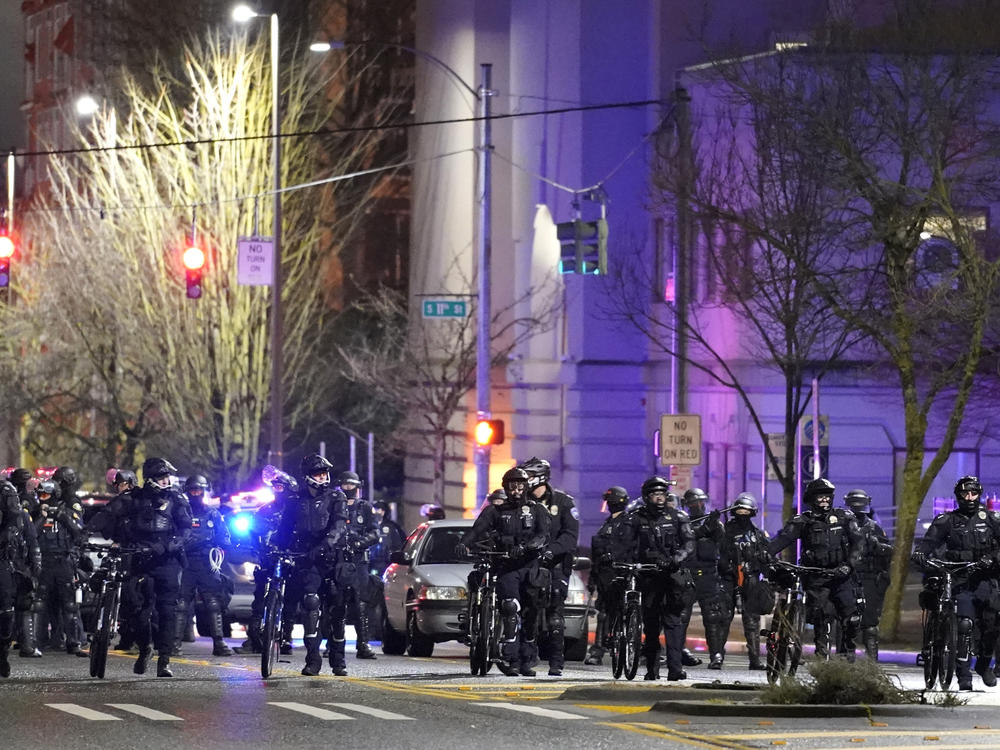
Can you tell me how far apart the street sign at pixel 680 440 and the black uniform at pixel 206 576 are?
339 inches

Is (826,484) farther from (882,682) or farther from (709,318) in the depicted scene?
(709,318)

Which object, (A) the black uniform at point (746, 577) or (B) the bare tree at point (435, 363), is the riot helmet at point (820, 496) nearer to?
(A) the black uniform at point (746, 577)

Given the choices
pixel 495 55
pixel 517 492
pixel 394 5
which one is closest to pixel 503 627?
pixel 517 492

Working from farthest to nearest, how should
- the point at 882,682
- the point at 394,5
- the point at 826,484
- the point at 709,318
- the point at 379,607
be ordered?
the point at 394,5, the point at 709,318, the point at 379,607, the point at 826,484, the point at 882,682

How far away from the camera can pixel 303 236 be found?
146 feet

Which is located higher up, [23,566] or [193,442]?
[193,442]

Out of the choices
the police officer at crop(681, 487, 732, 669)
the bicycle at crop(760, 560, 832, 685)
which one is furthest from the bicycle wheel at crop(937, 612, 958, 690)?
the police officer at crop(681, 487, 732, 669)

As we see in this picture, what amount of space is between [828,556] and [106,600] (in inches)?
240

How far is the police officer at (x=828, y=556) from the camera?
19109 mm

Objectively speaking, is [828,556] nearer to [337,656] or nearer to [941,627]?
[941,627]

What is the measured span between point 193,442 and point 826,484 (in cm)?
2590

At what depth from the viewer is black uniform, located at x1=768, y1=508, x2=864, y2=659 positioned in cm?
1911

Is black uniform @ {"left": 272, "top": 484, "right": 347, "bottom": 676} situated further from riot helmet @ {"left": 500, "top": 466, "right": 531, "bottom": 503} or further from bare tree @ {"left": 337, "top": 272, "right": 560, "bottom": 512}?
bare tree @ {"left": 337, "top": 272, "right": 560, "bottom": 512}

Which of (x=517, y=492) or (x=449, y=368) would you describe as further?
(x=449, y=368)
